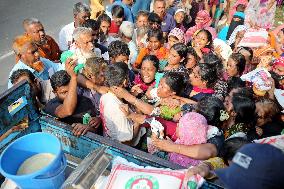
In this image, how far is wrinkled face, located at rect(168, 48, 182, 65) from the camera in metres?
4.43

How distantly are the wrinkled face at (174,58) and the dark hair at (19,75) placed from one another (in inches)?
74.1

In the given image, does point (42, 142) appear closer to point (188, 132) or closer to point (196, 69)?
point (188, 132)

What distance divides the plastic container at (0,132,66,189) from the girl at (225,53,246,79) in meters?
2.87

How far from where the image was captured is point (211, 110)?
305 centimetres

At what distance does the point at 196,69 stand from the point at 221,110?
0.85 metres

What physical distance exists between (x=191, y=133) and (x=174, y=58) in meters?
1.97

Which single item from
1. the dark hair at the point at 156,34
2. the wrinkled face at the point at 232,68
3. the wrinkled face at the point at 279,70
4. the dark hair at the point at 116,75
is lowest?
the wrinkled face at the point at 279,70

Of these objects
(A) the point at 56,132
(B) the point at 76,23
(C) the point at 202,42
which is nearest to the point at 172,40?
(C) the point at 202,42

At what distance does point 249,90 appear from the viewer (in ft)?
13.1

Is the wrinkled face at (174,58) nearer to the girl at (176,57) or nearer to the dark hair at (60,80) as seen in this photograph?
the girl at (176,57)

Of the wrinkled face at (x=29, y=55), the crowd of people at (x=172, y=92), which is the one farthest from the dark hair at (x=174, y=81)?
the wrinkled face at (x=29, y=55)

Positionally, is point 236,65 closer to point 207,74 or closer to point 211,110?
point 207,74

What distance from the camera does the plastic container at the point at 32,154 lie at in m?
2.12

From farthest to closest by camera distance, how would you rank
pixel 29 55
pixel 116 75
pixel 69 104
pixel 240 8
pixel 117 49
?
1. pixel 240 8
2. pixel 117 49
3. pixel 29 55
4. pixel 116 75
5. pixel 69 104
